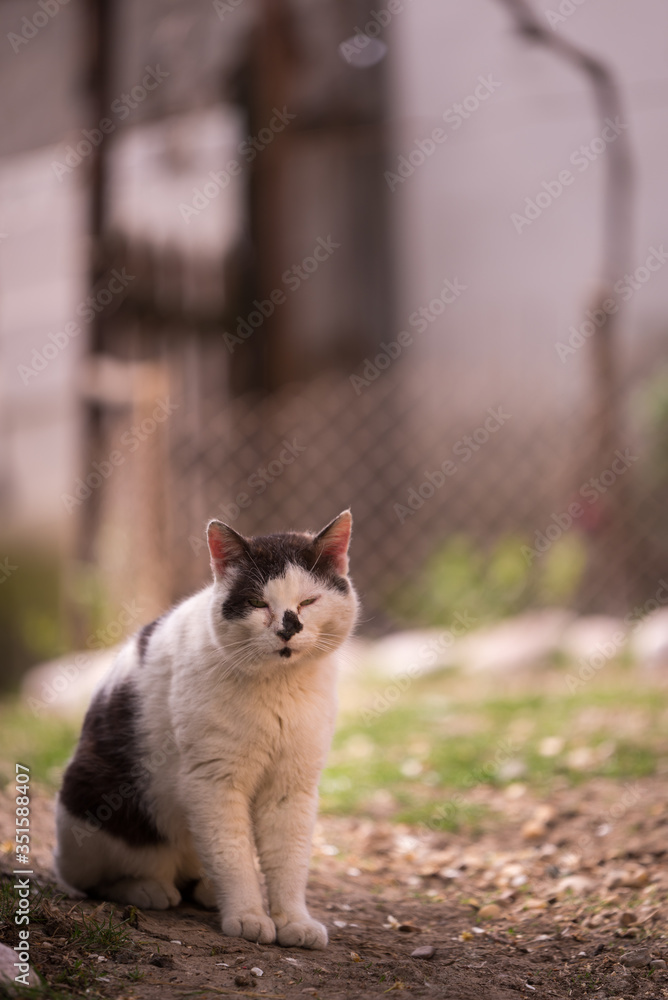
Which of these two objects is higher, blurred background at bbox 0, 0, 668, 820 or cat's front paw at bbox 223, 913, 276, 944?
blurred background at bbox 0, 0, 668, 820

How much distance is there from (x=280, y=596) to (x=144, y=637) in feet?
1.96

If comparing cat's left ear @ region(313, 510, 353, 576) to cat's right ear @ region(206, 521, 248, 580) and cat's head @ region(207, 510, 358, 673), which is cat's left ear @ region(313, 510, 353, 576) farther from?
cat's right ear @ region(206, 521, 248, 580)

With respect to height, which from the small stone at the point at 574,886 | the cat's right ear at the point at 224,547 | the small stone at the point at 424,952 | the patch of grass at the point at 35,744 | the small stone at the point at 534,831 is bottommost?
the small stone at the point at 424,952

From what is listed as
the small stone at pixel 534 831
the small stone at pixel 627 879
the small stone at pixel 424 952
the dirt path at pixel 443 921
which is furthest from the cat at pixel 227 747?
the small stone at pixel 534 831

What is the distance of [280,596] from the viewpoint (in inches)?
85.9

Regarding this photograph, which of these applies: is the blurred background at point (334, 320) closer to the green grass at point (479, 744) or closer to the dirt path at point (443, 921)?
the green grass at point (479, 744)

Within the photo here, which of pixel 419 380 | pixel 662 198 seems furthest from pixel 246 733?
pixel 662 198

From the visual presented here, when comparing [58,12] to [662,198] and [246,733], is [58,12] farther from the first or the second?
[246,733]

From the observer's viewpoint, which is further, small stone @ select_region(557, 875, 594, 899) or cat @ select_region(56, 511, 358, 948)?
small stone @ select_region(557, 875, 594, 899)

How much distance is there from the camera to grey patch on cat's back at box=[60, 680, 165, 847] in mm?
2383

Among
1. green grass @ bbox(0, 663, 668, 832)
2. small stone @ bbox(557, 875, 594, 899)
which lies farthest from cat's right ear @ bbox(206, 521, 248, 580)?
green grass @ bbox(0, 663, 668, 832)

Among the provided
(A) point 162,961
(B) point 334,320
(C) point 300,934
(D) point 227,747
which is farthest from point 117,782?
(B) point 334,320

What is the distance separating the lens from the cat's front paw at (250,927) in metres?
2.18

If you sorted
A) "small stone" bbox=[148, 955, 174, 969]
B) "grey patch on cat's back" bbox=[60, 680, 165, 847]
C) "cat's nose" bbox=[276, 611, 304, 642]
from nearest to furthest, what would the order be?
1. "small stone" bbox=[148, 955, 174, 969]
2. "cat's nose" bbox=[276, 611, 304, 642]
3. "grey patch on cat's back" bbox=[60, 680, 165, 847]
